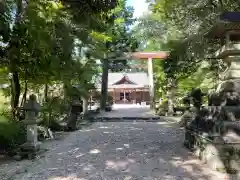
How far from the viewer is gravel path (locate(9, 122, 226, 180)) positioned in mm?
4484

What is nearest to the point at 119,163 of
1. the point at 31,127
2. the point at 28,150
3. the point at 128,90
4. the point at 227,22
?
the point at 28,150

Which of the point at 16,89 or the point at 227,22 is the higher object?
the point at 227,22

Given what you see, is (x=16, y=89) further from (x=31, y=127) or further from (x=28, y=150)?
(x=28, y=150)

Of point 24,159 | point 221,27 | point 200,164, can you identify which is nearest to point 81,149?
point 24,159

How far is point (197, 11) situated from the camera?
33.6ft

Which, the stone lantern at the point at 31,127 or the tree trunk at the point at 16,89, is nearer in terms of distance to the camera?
the stone lantern at the point at 31,127

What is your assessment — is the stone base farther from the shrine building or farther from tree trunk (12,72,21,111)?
the shrine building

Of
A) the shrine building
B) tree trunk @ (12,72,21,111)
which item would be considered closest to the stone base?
tree trunk @ (12,72,21,111)

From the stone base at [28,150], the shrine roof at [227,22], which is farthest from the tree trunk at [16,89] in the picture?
the shrine roof at [227,22]

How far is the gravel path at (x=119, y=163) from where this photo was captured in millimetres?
4484

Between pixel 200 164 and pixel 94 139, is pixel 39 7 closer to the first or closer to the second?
pixel 94 139

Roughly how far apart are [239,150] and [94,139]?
14.9 feet

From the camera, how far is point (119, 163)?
5289 mm

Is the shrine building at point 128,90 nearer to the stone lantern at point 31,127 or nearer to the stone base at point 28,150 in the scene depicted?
the stone lantern at point 31,127
